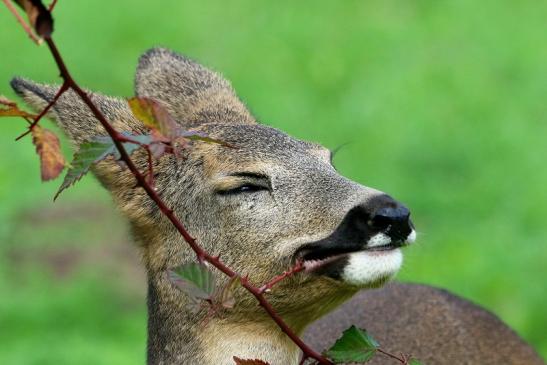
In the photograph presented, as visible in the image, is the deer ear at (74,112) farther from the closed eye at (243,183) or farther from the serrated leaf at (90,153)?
the serrated leaf at (90,153)

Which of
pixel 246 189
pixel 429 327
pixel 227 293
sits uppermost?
pixel 429 327

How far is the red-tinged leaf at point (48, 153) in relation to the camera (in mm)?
3688

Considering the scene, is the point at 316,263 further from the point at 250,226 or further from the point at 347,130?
the point at 347,130

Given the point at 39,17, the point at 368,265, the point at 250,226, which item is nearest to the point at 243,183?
the point at 250,226

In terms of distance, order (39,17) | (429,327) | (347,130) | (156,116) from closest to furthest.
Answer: (39,17) < (156,116) < (429,327) < (347,130)

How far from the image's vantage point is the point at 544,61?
44.7 feet

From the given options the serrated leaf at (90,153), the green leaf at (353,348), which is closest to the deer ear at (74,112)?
the serrated leaf at (90,153)

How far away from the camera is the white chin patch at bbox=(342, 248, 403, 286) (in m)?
4.32

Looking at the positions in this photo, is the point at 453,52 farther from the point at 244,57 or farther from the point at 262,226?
the point at 262,226

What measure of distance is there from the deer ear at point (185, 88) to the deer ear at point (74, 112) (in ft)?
1.27

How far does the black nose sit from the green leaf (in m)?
0.34

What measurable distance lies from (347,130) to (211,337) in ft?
25.7

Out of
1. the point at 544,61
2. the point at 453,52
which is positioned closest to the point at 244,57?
the point at 453,52

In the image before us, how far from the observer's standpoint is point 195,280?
3844mm
